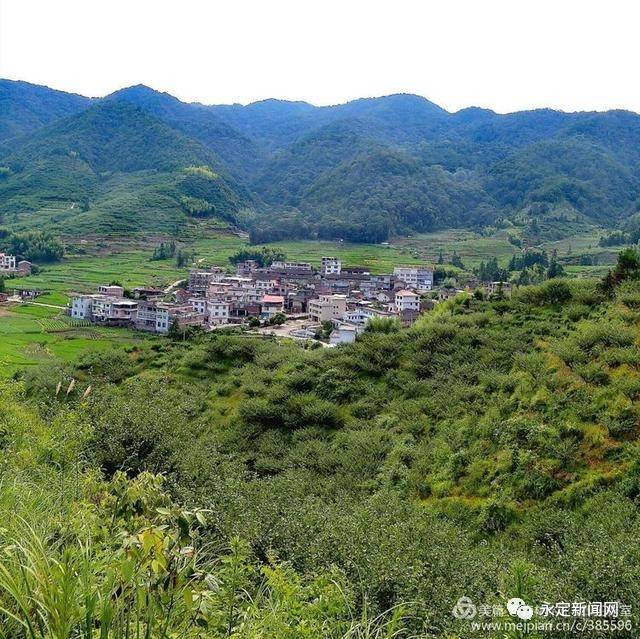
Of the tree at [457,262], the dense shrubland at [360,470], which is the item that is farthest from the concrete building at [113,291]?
the tree at [457,262]

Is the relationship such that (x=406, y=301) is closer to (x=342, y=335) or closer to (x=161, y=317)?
(x=342, y=335)

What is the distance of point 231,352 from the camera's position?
20016mm

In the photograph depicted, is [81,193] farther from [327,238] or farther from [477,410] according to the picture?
[477,410]

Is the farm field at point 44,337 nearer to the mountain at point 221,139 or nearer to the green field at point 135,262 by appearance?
the green field at point 135,262

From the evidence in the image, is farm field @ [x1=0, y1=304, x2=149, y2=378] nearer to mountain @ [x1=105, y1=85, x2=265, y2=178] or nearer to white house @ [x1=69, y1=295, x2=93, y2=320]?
white house @ [x1=69, y1=295, x2=93, y2=320]

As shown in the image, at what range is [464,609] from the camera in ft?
15.5

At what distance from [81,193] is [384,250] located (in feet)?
181

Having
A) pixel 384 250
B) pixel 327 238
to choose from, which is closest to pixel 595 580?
pixel 384 250

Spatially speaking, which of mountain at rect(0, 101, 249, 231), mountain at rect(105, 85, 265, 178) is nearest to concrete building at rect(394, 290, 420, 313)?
mountain at rect(0, 101, 249, 231)

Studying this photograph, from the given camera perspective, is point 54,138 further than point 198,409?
Yes

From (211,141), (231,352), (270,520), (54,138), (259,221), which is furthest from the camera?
(211,141)

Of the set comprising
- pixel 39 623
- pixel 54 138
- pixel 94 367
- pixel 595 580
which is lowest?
pixel 94 367

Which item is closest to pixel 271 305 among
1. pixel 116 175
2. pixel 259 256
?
pixel 259 256

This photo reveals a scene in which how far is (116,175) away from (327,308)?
91345 millimetres
